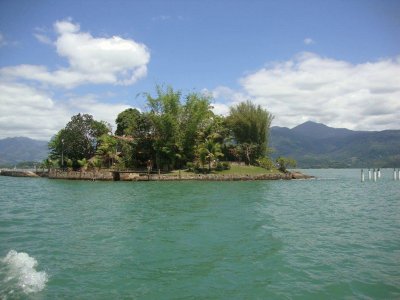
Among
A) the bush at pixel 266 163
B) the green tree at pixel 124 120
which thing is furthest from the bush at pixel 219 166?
the green tree at pixel 124 120

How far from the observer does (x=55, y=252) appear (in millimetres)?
11461

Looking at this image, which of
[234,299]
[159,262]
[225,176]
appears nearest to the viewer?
[234,299]

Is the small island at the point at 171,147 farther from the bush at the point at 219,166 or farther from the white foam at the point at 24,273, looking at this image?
the white foam at the point at 24,273

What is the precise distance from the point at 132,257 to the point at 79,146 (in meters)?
56.3

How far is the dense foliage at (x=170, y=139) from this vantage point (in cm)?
5822

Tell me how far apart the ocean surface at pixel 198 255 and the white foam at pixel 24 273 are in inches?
1.0

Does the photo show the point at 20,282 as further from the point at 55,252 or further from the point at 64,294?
the point at 55,252

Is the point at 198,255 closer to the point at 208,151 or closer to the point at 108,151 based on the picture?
the point at 208,151

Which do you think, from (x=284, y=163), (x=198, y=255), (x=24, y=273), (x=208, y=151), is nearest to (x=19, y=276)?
(x=24, y=273)

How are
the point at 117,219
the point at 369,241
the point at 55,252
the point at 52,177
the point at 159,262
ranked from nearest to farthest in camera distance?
the point at 159,262 < the point at 55,252 < the point at 369,241 < the point at 117,219 < the point at 52,177

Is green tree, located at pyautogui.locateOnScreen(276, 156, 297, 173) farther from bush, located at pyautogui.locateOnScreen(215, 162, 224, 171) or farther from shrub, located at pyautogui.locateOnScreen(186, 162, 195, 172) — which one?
shrub, located at pyautogui.locateOnScreen(186, 162, 195, 172)

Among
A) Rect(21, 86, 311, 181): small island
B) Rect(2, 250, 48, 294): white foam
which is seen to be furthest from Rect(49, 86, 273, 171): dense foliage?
Rect(2, 250, 48, 294): white foam

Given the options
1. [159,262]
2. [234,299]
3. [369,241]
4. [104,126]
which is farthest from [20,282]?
[104,126]

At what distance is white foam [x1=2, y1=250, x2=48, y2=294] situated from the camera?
845 centimetres
